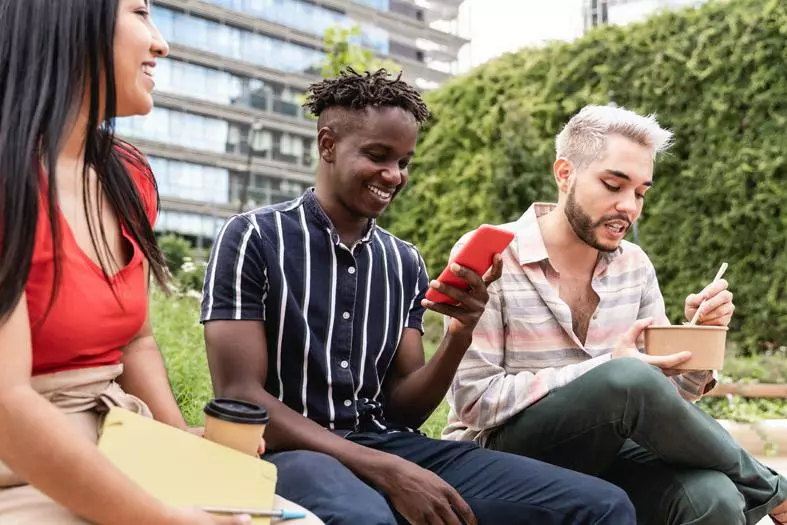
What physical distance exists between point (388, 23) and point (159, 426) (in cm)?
5372

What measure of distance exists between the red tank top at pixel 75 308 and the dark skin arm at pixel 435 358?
0.79 meters

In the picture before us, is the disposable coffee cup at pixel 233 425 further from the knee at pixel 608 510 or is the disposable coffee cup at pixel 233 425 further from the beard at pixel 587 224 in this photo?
the beard at pixel 587 224

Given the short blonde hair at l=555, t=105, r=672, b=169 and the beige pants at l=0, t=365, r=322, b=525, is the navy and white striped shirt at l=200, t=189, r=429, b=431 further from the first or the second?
the short blonde hair at l=555, t=105, r=672, b=169

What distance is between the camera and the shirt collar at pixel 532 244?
8.80 ft

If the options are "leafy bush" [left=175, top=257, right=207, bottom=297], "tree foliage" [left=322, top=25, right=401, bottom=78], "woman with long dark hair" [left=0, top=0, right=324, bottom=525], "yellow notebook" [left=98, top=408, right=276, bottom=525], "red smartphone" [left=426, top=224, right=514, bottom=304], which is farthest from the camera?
"tree foliage" [left=322, top=25, right=401, bottom=78]

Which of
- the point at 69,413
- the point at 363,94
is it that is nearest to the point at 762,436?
the point at 363,94

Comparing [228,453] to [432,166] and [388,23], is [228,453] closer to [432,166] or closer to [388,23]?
[432,166]

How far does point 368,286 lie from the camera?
237 cm

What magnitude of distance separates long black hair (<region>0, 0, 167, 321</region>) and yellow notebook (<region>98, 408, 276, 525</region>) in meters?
0.26

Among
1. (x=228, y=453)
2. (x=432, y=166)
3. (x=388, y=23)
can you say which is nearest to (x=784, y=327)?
(x=432, y=166)

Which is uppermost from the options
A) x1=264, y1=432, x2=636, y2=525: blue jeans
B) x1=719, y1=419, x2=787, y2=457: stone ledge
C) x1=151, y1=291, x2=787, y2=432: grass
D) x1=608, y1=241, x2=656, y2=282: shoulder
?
x1=608, y1=241, x2=656, y2=282: shoulder

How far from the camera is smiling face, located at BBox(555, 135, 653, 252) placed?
8.90 ft

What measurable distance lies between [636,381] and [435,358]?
499 mm

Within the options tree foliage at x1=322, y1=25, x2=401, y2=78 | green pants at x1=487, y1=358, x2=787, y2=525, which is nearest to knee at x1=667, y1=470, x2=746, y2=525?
green pants at x1=487, y1=358, x2=787, y2=525
